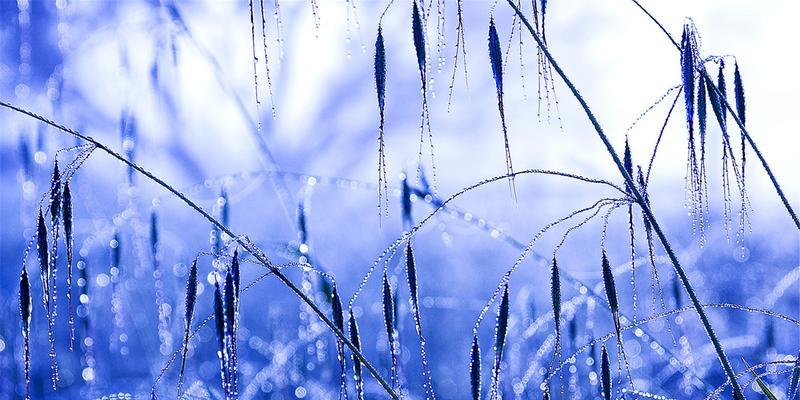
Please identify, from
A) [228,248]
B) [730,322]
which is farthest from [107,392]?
[730,322]

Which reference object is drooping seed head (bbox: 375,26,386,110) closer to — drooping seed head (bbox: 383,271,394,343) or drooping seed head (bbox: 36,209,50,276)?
drooping seed head (bbox: 383,271,394,343)

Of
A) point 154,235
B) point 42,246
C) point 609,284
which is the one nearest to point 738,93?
point 609,284

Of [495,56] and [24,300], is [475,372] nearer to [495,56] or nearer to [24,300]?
[495,56]

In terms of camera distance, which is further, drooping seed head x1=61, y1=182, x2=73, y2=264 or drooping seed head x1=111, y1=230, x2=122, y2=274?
drooping seed head x1=111, y1=230, x2=122, y2=274

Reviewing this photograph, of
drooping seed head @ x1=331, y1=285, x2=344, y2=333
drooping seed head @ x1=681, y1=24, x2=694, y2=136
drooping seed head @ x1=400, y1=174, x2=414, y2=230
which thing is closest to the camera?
drooping seed head @ x1=681, y1=24, x2=694, y2=136

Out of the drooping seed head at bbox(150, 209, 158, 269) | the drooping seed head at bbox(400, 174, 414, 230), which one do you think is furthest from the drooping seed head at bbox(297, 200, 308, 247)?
the drooping seed head at bbox(150, 209, 158, 269)

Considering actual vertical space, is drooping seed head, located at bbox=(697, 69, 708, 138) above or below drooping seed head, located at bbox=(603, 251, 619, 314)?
above

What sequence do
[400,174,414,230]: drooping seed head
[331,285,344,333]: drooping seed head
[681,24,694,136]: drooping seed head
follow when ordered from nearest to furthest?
[681,24,694,136]: drooping seed head → [331,285,344,333]: drooping seed head → [400,174,414,230]: drooping seed head

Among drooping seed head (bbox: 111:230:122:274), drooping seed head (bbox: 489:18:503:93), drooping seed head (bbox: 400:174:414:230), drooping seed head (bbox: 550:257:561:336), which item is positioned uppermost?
drooping seed head (bbox: 111:230:122:274)
